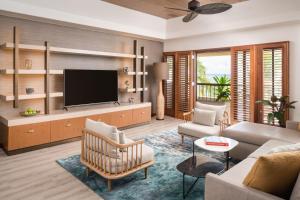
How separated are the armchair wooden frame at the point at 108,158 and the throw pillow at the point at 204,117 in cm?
191

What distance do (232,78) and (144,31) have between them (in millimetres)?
2727

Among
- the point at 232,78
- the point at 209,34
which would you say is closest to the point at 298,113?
the point at 232,78

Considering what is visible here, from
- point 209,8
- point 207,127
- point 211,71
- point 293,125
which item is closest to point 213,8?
point 209,8

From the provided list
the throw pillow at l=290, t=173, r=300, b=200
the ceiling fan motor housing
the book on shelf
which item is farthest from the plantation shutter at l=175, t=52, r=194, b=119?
the throw pillow at l=290, t=173, r=300, b=200

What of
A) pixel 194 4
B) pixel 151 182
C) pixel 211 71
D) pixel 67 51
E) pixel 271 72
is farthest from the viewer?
pixel 211 71

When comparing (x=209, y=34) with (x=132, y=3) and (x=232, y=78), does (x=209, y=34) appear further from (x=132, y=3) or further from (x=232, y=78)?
(x=132, y=3)

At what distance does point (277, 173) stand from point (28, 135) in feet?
13.5

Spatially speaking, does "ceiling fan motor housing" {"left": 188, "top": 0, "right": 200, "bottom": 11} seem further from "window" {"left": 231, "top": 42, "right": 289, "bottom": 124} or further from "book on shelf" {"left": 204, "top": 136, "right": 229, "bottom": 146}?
"window" {"left": 231, "top": 42, "right": 289, "bottom": 124}

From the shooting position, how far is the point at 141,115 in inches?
253

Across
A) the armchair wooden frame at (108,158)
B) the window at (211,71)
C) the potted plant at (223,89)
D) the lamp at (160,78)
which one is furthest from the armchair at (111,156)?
the window at (211,71)

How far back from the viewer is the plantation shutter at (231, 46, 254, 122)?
5699 millimetres

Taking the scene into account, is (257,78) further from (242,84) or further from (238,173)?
(238,173)

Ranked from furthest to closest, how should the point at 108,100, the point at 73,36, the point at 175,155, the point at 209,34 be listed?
the point at 209,34 < the point at 108,100 < the point at 73,36 < the point at 175,155

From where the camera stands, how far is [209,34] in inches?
252
